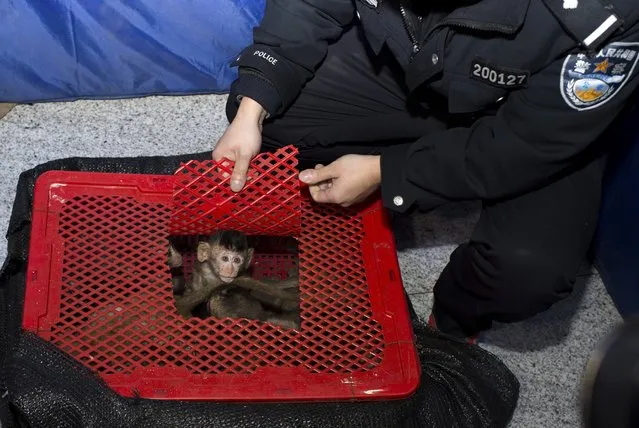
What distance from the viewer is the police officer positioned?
44.6 inches

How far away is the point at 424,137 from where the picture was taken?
1299 millimetres

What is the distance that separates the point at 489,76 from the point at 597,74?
150 millimetres

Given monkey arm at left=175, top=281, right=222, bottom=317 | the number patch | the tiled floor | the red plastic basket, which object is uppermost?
the number patch

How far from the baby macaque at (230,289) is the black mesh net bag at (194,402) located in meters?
0.22

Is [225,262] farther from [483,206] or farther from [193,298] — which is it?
[483,206]

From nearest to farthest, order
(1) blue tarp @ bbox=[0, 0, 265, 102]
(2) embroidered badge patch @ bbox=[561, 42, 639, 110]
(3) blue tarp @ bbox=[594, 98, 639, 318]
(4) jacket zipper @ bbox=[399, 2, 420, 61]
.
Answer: (2) embroidered badge patch @ bbox=[561, 42, 639, 110] < (4) jacket zipper @ bbox=[399, 2, 420, 61] < (3) blue tarp @ bbox=[594, 98, 639, 318] < (1) blue tarp @ bbox=[0, 0, 265, 102]

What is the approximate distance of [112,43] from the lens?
1687mm

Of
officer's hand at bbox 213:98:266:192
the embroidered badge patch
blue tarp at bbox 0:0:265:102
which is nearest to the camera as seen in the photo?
the embroidered badge patch

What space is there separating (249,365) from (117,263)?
0.26 m

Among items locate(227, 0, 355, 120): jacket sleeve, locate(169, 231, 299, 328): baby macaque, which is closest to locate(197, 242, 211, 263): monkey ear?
locate(169, 231, 299, 328): baby macaque

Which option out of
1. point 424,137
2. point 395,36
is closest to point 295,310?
point 424,137

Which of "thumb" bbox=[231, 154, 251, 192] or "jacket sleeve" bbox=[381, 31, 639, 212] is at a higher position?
"jacket sleeve" bbox=[381, 31, 639, 212]

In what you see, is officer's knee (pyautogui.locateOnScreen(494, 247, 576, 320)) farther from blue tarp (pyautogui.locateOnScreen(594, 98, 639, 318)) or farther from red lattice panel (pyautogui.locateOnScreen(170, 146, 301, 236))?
red lattice panel (pyautogui.locateOnScreen(170, 146, 301, 236))

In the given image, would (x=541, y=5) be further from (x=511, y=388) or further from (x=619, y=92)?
(x=511, y=388)
